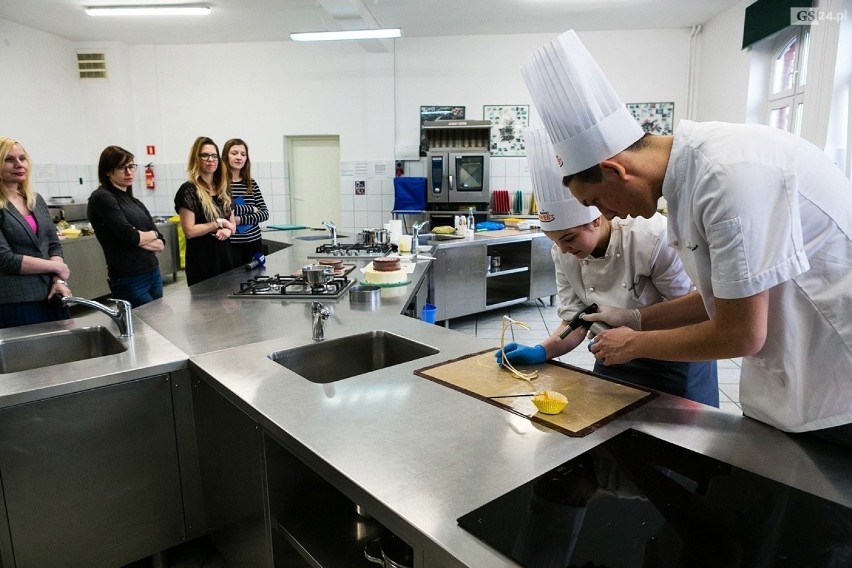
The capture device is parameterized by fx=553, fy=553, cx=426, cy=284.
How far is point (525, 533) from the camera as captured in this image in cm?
89

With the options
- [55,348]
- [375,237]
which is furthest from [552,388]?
[375,237]

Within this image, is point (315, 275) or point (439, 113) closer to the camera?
point (315, 275)


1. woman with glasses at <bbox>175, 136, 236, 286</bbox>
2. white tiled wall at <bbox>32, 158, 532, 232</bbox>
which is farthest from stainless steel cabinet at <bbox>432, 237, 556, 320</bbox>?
white tiled wall at <bbox>32, 158, 532, 232</bbox>

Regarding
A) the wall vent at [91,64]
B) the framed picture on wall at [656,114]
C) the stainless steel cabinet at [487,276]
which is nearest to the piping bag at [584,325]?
the stainless steel cabinet at [487,276]

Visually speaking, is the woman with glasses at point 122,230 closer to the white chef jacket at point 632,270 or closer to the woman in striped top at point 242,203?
the woman in striped top at point 242,203

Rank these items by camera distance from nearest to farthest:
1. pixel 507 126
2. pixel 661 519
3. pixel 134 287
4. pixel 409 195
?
pixel 661 519
pixel 134 287
pixel 409 195
pixel 507 126

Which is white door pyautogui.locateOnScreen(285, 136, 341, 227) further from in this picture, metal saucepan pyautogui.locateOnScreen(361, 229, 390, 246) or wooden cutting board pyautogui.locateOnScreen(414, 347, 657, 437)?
wooden cutting board pyautogui.locateOnScreen(414, 347, 657, 437)

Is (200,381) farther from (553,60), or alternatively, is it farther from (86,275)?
(86,275)

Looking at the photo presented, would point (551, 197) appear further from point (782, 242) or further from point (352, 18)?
point (352, 18)

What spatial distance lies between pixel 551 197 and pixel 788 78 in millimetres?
5416

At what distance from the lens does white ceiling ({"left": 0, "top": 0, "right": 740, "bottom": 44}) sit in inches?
243

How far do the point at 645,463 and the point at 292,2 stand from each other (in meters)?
6.40

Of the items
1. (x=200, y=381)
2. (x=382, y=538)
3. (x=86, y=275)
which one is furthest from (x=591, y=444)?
(x=86, y=275)

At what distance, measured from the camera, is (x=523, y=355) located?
65.6 inches
